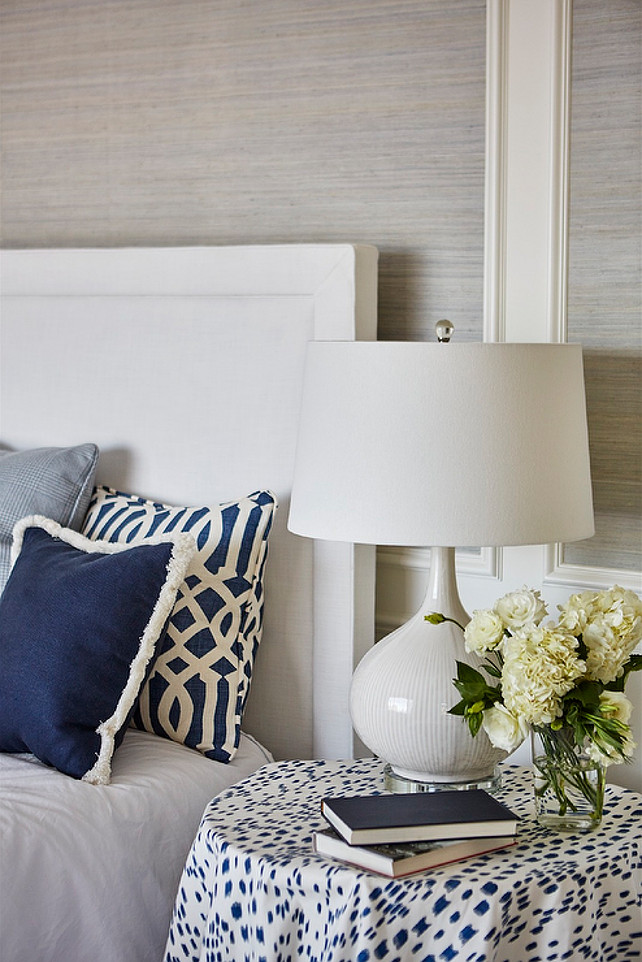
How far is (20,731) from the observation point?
68.1 inches

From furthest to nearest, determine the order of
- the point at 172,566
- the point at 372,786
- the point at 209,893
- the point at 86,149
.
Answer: the point at 86,149, the point at 172,566, the point at 372,786, the point at 209,893

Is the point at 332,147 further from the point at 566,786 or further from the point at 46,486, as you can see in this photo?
the point at 566,786

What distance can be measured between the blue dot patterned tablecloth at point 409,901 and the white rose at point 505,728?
0.14 metres

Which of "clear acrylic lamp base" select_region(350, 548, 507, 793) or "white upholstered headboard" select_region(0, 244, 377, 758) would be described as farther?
"white upholstered headboard" select_region(0, 244, 377, 758)

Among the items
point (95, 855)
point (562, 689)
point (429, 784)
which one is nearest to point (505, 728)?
point (562, 689)

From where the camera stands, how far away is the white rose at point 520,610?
4.89 feet

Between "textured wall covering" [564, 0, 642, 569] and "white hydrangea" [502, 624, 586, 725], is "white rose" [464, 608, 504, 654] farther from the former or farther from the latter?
"textured wall covering" [564, 0, 642, 569]

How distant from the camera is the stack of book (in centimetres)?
138

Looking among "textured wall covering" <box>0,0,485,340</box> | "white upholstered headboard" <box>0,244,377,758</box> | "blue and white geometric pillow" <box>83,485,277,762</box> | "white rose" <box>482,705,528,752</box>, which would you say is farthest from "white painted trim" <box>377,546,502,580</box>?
"white rose" <box>482,705,528,752</box>

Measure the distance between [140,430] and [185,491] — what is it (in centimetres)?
17

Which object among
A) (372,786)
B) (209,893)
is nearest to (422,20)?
(372,786)

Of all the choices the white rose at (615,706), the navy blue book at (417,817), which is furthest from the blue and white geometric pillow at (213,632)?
the white rose at (615,706)

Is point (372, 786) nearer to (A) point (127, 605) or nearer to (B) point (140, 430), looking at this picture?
(A) point (127, 605)

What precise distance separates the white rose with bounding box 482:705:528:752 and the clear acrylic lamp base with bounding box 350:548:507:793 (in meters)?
0.10
